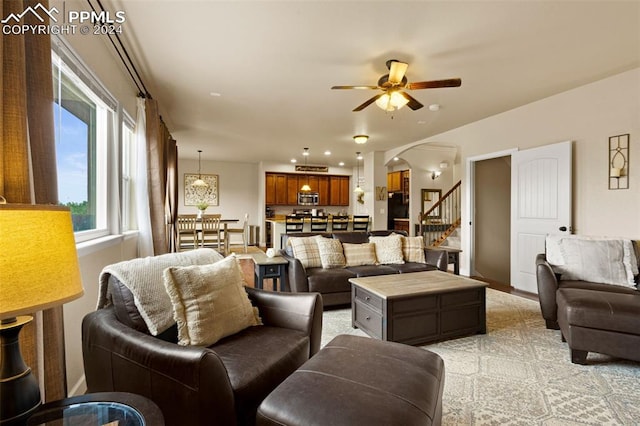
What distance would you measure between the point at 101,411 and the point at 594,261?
3.83m

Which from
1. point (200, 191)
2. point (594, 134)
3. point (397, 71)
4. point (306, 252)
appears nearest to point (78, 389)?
point (306, 252)

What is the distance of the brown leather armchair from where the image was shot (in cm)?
111

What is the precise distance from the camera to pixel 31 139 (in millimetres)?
1168

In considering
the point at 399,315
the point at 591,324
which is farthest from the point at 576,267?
the point at 399,315

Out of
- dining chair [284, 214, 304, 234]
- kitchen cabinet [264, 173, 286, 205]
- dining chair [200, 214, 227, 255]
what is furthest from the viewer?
kitchen cabinet [264, 173, 286, 205]

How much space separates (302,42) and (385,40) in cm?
72

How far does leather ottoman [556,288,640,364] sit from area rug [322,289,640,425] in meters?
0.15

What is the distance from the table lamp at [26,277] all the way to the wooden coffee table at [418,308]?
2093 mm

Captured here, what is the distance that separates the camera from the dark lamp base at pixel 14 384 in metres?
0.78

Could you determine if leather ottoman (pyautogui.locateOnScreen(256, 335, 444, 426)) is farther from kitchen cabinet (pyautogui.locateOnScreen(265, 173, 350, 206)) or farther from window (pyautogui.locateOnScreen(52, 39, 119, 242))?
kitchen cabinet (pyautogui.locateOnScreen(265, 173, 350, 206))

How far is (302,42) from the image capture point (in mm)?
2658

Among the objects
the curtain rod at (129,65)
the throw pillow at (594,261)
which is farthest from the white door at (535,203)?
the curtain rod at (129,65)

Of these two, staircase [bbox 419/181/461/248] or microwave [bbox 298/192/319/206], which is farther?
microwave [bbox 298/192/319/206]

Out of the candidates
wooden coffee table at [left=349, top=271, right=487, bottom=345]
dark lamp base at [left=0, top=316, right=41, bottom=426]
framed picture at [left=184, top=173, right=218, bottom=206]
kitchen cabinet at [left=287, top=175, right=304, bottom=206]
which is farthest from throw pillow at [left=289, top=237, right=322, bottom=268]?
framed picture at [left=184, top=173, right=218, bottom=206]
